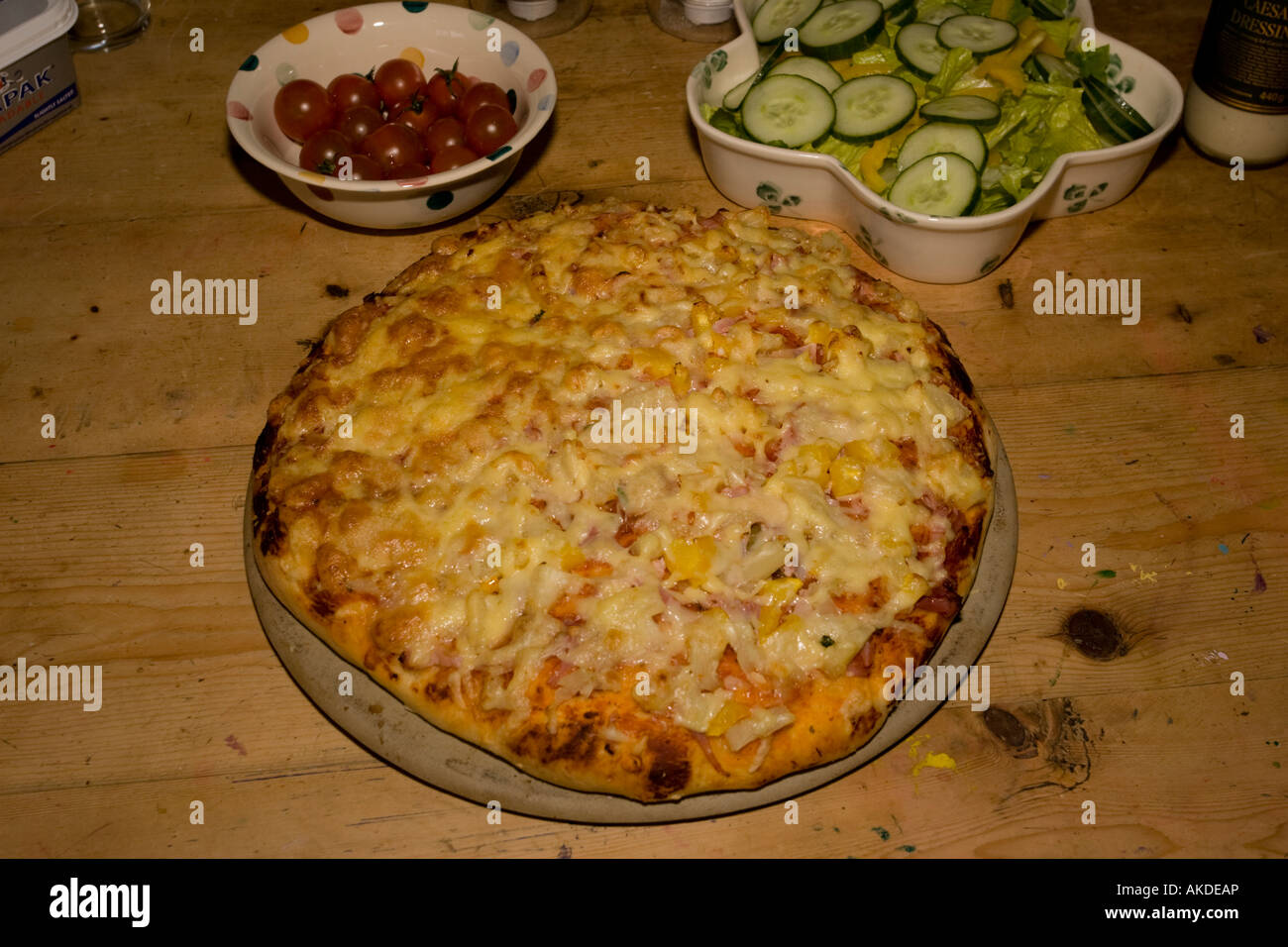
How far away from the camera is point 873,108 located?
3.44 metres

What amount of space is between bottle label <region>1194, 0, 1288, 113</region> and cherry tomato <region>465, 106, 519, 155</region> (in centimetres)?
226

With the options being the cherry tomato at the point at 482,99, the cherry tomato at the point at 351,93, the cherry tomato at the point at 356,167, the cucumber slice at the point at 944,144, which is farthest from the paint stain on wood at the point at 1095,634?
the cherry tomato at the point at 351,93

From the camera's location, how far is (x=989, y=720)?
259 centimetres

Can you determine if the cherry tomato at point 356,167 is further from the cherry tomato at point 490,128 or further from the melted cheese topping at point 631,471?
the melted cheese topping at point 631,471

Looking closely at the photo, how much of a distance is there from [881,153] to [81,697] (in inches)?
107

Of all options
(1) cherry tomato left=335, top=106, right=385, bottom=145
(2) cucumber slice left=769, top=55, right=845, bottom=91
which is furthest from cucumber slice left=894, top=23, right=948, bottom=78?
(1) cherry tomato left=335, top=106, right=385, bottom=145

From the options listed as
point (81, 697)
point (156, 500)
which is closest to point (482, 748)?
point (81, 697)

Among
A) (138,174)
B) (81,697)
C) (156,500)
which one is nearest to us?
(81,697)

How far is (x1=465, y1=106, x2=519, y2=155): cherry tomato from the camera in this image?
11.0ft

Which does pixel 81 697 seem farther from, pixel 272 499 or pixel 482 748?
pixel 482 748

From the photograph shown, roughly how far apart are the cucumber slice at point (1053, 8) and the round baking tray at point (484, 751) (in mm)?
2131

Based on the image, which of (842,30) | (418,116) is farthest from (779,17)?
(418,116)

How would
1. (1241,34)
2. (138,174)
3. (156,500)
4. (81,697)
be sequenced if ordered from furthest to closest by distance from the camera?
1. (138,174)
2. (1241,34)
3. (156,500)
4. (81,697)

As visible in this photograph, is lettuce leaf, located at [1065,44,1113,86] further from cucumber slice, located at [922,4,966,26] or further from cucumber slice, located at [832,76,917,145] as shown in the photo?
cucumber slice, located at [832,76,917,145]
